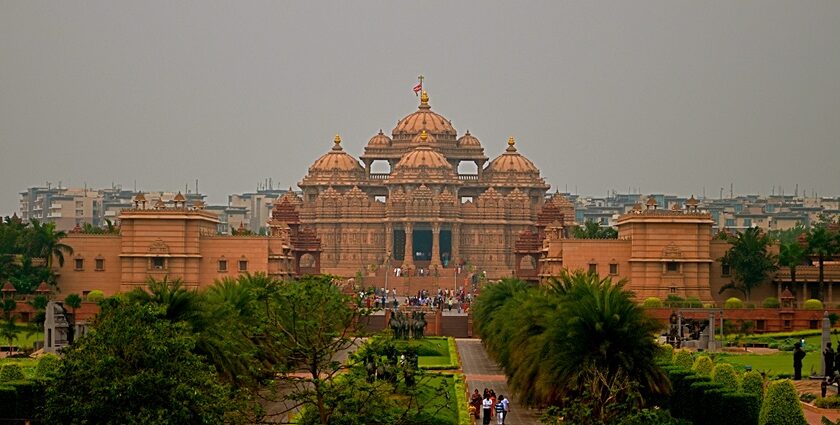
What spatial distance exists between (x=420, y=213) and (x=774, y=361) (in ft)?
238

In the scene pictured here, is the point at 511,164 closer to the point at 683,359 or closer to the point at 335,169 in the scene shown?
the point at 335,169

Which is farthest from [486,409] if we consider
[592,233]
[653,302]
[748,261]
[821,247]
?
[592,233]

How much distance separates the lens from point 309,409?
130 ft

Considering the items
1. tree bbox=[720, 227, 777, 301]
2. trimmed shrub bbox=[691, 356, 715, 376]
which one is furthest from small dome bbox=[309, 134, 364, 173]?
trimmed shrub bbox=[691, 356, 715, 376]

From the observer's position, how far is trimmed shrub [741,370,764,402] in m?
47.1

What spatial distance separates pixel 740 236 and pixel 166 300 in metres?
47.2

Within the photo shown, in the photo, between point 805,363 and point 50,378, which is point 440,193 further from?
point 50,378

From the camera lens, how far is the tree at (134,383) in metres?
38.4

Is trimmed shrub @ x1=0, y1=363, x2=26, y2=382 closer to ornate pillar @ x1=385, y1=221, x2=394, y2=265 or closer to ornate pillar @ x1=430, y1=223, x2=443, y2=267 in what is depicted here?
ornate pillar @ x1=430, y1=223, x2=443, y2=267

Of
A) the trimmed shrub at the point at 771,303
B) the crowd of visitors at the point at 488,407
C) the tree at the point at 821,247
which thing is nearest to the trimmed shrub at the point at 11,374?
the crowd of visitors at the point at 488,407

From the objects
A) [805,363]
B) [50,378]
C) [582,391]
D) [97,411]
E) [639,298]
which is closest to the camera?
[97,411]

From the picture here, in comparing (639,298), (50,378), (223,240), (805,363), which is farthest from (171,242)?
(50,378)

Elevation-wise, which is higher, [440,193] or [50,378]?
[440,193]

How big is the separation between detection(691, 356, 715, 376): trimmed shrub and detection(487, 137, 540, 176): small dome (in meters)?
92.9
